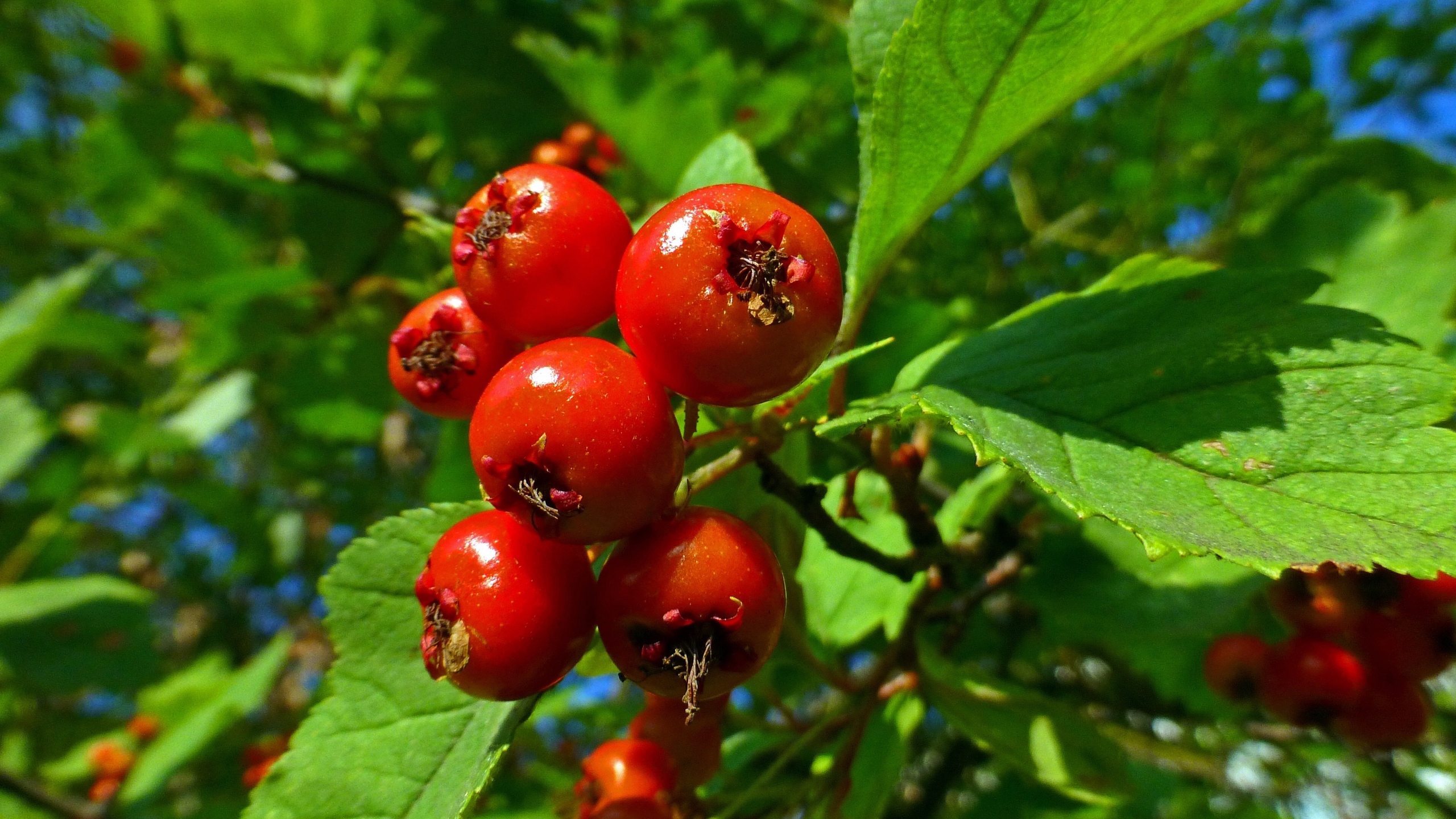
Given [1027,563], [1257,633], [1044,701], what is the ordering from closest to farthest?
[1044,701], [1027,563], [1257,633]

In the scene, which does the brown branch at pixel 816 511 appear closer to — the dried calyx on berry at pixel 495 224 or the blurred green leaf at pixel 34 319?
the dried calyx on berry at pixel 495 224

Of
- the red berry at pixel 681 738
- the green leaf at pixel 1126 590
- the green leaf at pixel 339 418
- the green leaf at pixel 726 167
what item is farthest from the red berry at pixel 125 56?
the green leaf at pixel 1126 590

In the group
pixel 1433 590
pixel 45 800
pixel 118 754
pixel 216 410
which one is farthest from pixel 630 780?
pixel 216 410

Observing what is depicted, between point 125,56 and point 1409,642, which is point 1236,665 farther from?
point 125,56

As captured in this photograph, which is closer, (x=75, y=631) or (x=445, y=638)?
(x=445, y=638)

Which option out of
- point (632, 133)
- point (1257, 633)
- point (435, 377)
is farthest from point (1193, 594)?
point (632, 133)

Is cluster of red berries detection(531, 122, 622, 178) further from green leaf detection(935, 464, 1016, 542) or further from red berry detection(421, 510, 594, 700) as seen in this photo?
red berry detection(421, 510, 594, 700)

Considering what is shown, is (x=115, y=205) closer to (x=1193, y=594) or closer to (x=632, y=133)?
(x=632, y=133)
